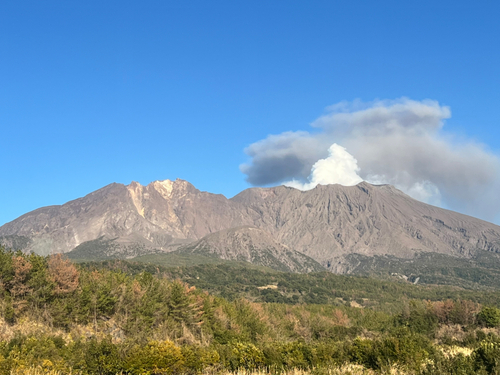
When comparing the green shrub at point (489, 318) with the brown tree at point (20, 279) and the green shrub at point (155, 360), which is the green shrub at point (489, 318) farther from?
the brown tree at point (20, 279)

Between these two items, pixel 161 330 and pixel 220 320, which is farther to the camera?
pixel 220 320

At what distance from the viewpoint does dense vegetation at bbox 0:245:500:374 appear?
35844mm

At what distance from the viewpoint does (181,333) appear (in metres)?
85.0

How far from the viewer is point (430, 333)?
108750 millimetres

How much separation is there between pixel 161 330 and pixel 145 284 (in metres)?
27.0

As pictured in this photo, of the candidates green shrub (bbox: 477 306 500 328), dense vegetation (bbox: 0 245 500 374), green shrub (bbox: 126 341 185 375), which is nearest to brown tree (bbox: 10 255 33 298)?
dense vegetation (bbox: 0 245 500 374)

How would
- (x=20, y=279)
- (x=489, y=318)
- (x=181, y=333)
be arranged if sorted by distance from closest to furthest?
(x=20, y=279)
(x=181, y=333)
(x=489, y=318)

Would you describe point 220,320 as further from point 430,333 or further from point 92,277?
point 430,333

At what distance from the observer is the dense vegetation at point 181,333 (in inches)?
1411

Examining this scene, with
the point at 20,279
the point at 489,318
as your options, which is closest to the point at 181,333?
the point at 20,279

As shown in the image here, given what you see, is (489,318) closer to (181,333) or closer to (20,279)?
(181,333)

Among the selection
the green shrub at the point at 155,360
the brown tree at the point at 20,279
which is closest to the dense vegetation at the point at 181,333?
the green shrub at the point at 155,360

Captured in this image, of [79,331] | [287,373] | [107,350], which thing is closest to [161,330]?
[79,331]

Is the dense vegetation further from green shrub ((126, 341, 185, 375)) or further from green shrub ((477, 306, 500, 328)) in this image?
green shrub ((477, 306, 500, 328))
